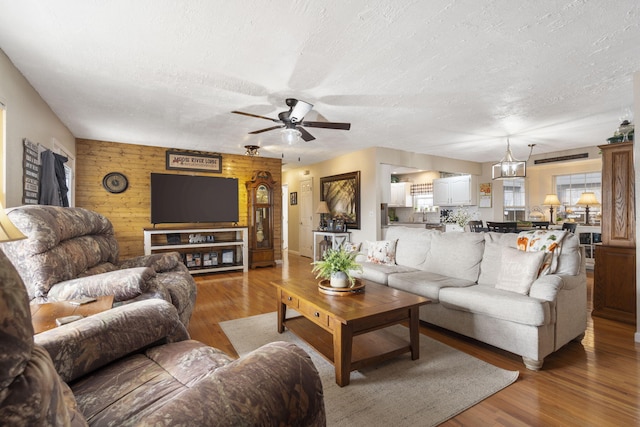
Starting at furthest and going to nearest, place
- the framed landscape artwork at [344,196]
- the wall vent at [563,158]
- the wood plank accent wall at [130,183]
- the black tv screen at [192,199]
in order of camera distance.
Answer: the framed landscape artwork at [344,196] < the wall vent at [563,158] < the black tv screen at [192,199] < the wood plank accent wall at [130,183]

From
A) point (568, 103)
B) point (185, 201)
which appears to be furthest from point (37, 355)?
point (185, 201)

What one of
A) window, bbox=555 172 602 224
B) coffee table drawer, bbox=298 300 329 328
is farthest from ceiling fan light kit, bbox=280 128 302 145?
window, bbox=555 172 602 224

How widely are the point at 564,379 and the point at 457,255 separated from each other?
148cm

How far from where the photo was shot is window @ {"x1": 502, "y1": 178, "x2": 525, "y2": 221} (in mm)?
7928

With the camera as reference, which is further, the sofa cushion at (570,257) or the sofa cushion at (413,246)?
the sofa cushion at (413,246)

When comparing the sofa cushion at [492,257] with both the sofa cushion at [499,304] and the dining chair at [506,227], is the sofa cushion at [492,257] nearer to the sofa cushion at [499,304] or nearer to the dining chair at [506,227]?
the sofa cushion at [499,304]

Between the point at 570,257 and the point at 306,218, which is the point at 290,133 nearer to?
the point at 570,257

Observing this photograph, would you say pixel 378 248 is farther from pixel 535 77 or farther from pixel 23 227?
pixel 23 227

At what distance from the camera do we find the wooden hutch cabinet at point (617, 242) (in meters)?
3.28

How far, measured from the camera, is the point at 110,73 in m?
2.79

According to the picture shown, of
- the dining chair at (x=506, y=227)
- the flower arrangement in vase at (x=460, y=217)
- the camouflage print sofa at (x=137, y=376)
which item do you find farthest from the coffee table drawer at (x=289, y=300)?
the flower arrangement in vase at (x=460, y=217)

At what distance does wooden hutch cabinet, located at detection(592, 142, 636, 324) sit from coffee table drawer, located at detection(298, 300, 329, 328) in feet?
10.8

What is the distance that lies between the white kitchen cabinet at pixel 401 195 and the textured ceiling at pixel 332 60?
16.4 ft

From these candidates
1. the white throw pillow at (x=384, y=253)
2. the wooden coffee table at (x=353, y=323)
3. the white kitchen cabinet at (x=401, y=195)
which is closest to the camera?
the wooden coffee table at (x=353, y=323)
